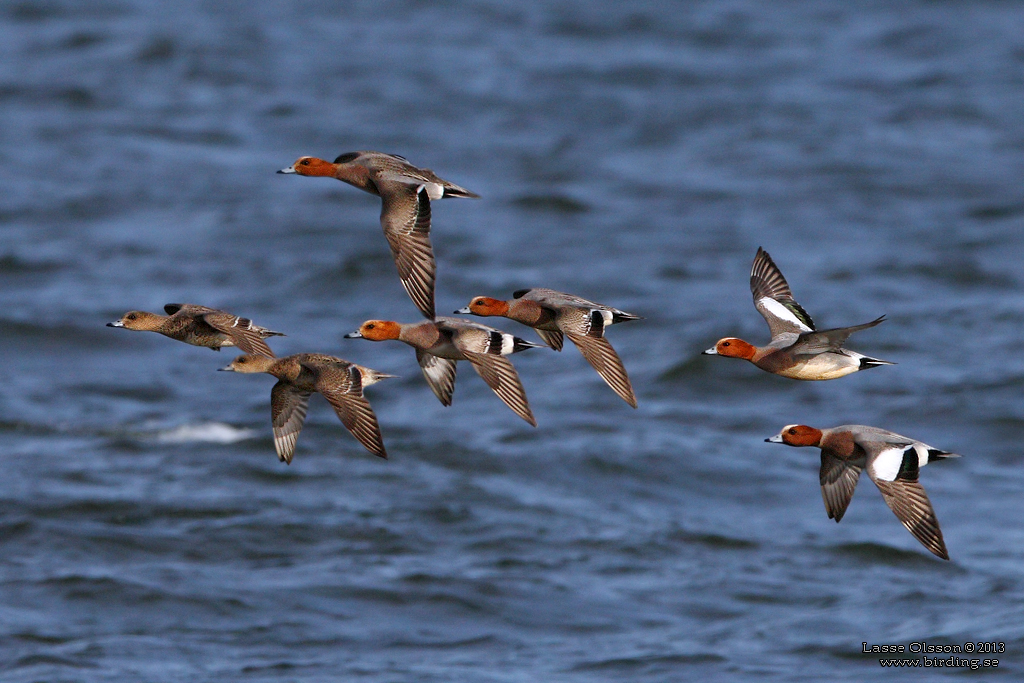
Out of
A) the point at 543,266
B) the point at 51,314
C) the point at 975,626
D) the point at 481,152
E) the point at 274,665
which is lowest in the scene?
the point at 274,665

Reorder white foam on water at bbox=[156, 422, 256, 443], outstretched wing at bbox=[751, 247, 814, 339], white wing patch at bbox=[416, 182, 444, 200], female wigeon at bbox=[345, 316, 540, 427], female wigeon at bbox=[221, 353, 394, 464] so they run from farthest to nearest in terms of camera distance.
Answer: white foam on water at bbox=[156, 422, 256, 443], outstretched wing at bbox=[751, 247, 814, 339], white wing patch at bbox=[416, 182, 444, 200], female wigeon at bbox=[345, 316, 540, 427], female wigeon at bbox=[221, 353, 394, 464]

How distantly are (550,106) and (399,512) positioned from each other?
20.7 meters

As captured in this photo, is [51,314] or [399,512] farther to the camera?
[51,314]

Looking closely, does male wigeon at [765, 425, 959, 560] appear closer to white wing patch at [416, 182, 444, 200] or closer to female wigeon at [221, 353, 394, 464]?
female wigeon at [221, 353, 394, 464]

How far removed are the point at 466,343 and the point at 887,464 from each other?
2.41 m

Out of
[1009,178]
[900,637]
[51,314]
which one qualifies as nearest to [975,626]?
[900,637]

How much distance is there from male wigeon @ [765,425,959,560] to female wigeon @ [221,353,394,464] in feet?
6.89

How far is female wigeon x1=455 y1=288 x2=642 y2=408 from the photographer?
885cm

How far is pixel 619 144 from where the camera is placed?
39625 millimetres

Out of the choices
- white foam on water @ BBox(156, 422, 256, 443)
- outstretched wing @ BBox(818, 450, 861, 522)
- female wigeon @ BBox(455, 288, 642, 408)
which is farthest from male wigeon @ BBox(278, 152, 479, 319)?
white foam on water @ BBox(156, 422, 256, 443)

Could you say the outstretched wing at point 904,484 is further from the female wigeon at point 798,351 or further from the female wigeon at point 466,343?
the female wigeon at point 466,343

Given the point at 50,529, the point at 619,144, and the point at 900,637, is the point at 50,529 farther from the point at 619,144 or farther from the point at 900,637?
the point at 619,144

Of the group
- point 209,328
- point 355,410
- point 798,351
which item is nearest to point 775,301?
point 798,351

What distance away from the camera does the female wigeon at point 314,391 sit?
848 centimetres
